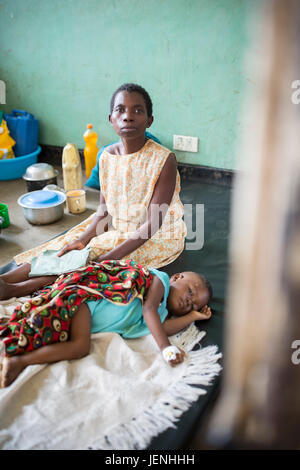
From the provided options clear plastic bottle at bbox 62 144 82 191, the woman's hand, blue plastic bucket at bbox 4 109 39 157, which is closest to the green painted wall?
blue plastic bucket at bbox 4 109 39 157

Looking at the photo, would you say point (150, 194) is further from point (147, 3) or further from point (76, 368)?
point (147, 3)

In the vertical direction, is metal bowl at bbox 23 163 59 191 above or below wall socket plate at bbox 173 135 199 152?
below

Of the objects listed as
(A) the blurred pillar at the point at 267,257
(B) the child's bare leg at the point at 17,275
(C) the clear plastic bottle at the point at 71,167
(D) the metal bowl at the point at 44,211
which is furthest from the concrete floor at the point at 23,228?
(A) the blurred pillar at the point at 267,257

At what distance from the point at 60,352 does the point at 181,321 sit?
1.44ft

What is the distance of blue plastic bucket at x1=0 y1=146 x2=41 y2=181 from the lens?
10.3 ft

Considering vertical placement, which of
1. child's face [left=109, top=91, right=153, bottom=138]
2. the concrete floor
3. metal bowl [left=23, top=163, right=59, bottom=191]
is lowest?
the concrete floor

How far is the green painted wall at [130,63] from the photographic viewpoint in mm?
2576

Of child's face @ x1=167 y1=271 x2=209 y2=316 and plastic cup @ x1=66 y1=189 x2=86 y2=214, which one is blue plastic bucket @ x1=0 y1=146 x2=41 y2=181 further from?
child's face @ x1=167 y1=271 x2=209 y2=316

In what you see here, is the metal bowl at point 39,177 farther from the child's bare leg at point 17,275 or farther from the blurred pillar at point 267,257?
the blurred pillar at point 267,257

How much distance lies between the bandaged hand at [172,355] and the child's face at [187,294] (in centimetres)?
20

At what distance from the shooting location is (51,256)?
169cm

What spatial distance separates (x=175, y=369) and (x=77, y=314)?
37 cm

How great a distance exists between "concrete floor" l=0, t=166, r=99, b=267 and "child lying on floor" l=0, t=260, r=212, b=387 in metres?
0.89

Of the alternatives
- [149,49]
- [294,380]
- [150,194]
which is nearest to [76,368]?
[150,194]
